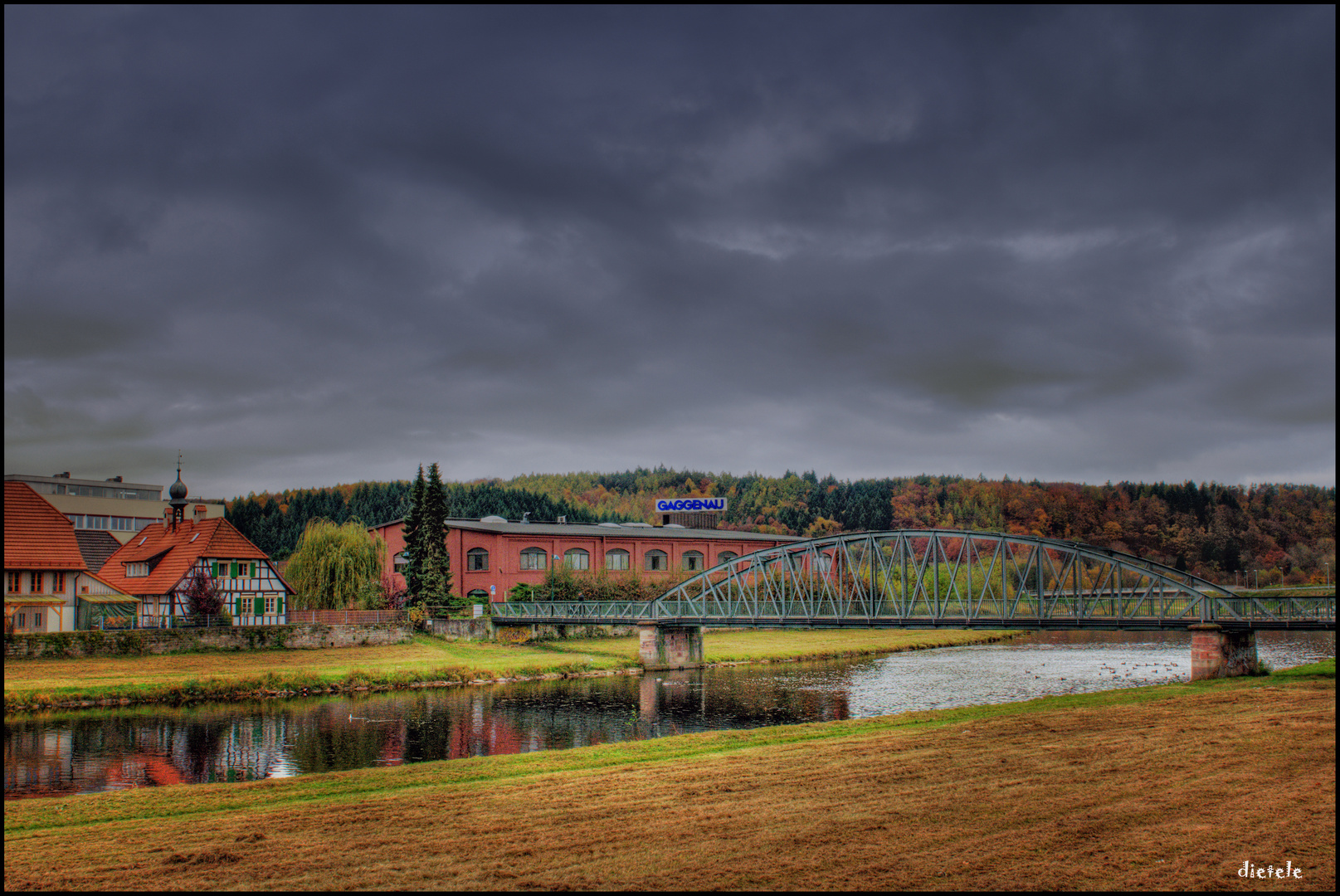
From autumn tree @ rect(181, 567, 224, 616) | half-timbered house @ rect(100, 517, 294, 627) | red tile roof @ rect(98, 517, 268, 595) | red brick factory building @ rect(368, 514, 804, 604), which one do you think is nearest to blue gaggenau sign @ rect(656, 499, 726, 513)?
red brick factory building @ rect(368, 514, 804, 604)

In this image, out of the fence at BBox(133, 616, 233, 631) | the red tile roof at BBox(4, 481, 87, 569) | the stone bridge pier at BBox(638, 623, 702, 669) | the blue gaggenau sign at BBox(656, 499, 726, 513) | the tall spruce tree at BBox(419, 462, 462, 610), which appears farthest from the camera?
the blue gaggenau sign at BBox(656, 499, 726, 513)

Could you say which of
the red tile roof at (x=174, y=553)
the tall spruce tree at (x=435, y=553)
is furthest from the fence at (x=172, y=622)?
the tall spruce tree at (x=435, y=553)

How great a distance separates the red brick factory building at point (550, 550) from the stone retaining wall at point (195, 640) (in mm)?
11335

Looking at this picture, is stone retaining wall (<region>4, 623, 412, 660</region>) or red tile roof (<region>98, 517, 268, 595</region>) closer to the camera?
stone retaining wall (<region>4, 623, 412, 660</region>)

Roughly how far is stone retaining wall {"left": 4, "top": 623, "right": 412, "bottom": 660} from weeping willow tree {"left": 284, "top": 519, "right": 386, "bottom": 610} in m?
6.23

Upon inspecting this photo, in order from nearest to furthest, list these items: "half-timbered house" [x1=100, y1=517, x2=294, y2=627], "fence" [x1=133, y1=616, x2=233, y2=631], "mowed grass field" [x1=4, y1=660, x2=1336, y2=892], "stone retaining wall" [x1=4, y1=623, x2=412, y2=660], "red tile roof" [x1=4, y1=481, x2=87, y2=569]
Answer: "mowed grass field" [x1=4, y1=660, x2=1336, y2=892] < "stone retaining wall" [x1=4, y1=623, x2=412, y2=660] < "red tile roof" [x1=4, y1=481, x2=87, y2=569] < "fence" [x1=133, y1=616, x2=233, y2=631] < "half-timbered house" [x1=100, y1=517, x2=294, y2=627]

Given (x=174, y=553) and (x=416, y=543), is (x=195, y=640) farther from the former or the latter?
(x=416, y=543)

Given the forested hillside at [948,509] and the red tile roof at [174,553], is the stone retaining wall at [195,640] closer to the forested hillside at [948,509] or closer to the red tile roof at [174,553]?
the red tile roof at [174,553]

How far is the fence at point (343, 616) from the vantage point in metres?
51.7

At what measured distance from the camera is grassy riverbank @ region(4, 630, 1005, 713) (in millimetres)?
34656

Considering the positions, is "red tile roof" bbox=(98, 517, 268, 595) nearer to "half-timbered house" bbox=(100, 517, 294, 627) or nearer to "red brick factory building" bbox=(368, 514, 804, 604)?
"half-timbered house" bbox=(100, 517, 294, 627)

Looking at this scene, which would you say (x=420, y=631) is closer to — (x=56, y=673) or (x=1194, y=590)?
(x=56, y=673)

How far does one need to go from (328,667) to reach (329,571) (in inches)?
628

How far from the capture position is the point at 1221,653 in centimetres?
3519
